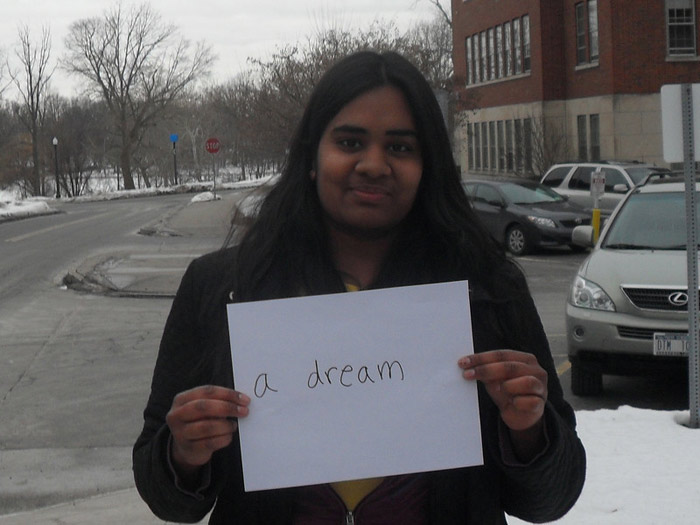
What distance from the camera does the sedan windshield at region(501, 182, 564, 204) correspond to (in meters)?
20.1

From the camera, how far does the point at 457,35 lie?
150 ft

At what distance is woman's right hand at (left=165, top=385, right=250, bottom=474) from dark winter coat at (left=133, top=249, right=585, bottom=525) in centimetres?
12

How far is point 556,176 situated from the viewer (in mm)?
23312

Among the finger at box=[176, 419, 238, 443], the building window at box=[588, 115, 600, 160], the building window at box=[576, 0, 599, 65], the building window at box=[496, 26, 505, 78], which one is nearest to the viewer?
the finger at box=[176, 419, 238, 443]

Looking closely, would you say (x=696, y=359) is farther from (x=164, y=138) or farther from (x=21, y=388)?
(x=164, y=138)

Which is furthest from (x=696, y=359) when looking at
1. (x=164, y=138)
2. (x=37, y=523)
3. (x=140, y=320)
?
(x=164, y=138)

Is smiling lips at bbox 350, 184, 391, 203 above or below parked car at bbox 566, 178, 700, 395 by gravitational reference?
above

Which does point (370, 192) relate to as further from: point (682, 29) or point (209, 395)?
point (682, 29)

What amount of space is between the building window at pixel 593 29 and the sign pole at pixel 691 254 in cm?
2854

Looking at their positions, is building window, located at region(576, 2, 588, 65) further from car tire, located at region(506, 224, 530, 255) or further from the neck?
the neck

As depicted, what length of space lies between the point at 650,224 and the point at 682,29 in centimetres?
2628

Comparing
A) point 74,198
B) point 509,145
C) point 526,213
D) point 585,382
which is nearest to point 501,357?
point 585,382

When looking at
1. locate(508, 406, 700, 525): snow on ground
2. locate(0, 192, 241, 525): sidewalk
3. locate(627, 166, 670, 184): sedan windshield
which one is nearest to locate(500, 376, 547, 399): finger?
locate(0, 192, 241, 525): sidewalk

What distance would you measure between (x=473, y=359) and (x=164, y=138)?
313 feet
